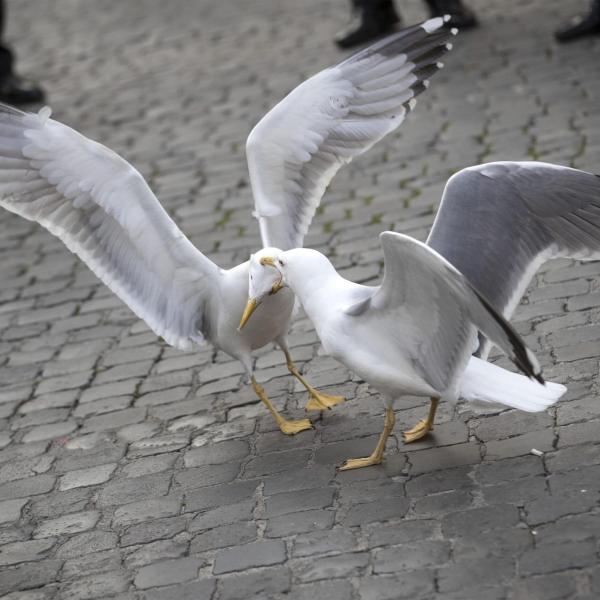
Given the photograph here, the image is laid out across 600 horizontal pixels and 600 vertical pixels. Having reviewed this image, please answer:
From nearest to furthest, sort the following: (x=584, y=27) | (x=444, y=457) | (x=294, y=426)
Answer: (x=444, y=457)
(x=294, y=426)
(x=584, y=27)

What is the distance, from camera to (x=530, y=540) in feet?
12.2

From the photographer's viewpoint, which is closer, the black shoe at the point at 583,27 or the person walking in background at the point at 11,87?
the black shoe at the point at 583,27

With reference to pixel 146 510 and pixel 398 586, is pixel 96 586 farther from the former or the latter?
pixel 398 586

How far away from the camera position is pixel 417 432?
466 cm

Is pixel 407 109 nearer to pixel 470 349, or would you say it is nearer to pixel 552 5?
pixel 470 349

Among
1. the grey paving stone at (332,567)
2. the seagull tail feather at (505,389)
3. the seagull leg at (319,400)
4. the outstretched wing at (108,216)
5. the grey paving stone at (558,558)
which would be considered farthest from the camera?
the seagull leg at (319,400)

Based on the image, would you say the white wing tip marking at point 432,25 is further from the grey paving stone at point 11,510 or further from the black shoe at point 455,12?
the black shoe at point 455,12

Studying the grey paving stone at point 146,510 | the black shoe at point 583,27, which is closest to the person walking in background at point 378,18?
the black shoe at point 583,27

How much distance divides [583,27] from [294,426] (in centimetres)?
646

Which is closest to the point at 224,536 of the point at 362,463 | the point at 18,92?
the point at 362,463

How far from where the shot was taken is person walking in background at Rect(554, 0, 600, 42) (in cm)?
1012

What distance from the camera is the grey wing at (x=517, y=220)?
4469 millimetres

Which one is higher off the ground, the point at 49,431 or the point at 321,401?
the point at 49,431

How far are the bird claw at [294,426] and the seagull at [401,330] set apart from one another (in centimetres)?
50
